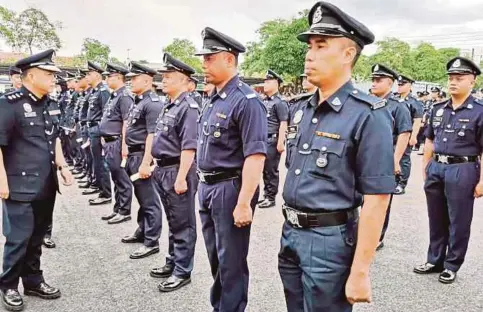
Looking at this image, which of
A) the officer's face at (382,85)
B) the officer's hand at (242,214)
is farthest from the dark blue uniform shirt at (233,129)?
the officer's face at (382,85)

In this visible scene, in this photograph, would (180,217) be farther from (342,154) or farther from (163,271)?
(342,154)

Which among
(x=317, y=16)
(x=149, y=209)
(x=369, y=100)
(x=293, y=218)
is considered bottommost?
(x=149, y=209)

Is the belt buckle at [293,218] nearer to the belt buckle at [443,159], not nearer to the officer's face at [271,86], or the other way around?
the belt buckle at [443,159]

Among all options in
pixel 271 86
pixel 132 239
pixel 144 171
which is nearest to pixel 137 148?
pixel 144 171

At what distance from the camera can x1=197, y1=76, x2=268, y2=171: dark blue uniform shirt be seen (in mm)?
2688

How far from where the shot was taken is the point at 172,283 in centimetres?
349

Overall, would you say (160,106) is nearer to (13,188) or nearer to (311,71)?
(13,188)

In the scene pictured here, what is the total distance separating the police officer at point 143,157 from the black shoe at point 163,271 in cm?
49

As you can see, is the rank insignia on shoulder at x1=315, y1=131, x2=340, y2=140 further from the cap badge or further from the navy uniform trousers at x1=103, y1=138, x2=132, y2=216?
the navy uniform trousers at x1=103, y1=138, x2=132, y2=216

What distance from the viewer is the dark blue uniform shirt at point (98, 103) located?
20.8 ft

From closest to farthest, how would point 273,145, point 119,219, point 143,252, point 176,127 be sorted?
point 176,127, point 143,252, point 119,219, point 273,145

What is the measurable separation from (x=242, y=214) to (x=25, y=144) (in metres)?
1.85

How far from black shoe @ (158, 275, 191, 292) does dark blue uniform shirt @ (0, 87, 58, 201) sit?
A: 4.04ft

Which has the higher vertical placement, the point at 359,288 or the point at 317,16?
the point at 317,16
